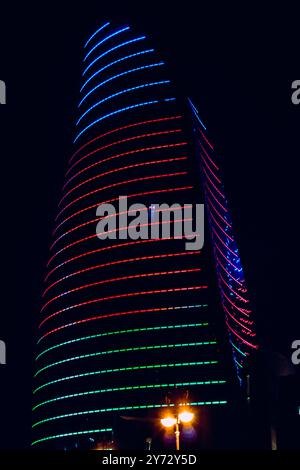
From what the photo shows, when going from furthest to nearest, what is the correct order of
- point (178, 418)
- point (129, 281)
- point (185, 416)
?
point (129, 281) < point (178, 418) < point (185, 416)

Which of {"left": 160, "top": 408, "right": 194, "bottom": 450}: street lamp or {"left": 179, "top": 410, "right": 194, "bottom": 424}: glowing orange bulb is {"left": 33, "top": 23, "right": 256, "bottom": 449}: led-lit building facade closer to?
{"left": 160, "top": 408, "right": 194, "bottom": 450}: street lamp

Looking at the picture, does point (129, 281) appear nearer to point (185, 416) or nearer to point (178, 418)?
point (178, 418)

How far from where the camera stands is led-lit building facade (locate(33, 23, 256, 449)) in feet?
261

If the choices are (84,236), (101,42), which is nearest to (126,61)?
(101,42)

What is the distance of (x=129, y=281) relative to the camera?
274 ft

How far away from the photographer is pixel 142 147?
88812 millimetres

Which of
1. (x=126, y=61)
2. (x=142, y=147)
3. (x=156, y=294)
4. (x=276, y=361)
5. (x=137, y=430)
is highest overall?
(x=126, y=61)

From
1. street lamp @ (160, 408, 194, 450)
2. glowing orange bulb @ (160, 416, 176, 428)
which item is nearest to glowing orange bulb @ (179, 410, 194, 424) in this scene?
street lamp @ (160, 408, 194, 450)

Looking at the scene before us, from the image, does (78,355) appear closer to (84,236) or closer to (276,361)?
(84,236)

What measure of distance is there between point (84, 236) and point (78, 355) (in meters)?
16.5

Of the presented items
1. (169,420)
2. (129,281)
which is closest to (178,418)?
(169,420)

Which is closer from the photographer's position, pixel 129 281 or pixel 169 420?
pixel 169 420

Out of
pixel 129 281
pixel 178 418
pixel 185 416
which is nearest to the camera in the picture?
pixel 185 416
